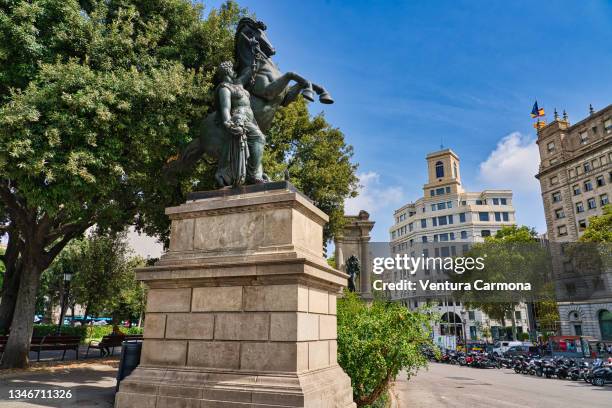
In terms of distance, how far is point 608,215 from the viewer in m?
33.4

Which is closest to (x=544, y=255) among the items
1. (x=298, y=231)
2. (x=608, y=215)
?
(x=608, y=215)

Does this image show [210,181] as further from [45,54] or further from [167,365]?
[167,365]

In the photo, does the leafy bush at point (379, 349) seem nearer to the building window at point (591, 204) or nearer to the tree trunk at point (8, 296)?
the tree trunk at point (8, 296)

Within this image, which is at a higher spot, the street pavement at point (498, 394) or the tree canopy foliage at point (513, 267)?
the tree canopy foliage at point (513, 267)

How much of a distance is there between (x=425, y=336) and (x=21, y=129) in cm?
1064

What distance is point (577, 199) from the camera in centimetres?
5194

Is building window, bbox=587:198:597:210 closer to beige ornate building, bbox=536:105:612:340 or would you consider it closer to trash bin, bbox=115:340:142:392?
beige ornate building, bbox=536:105:612:340

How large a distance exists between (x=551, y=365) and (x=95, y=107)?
26.0 m

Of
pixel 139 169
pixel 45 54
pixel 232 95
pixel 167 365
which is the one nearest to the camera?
pixel 167 365

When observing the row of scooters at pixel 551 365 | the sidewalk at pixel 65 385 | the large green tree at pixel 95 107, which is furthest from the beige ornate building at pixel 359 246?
the sidewalk at pixel 65 385

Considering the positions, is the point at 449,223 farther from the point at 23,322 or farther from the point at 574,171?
the point at 23,322

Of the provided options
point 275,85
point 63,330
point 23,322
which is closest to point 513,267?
point 63,330

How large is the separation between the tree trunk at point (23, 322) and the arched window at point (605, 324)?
52.2m

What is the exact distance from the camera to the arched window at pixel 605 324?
43.6m
